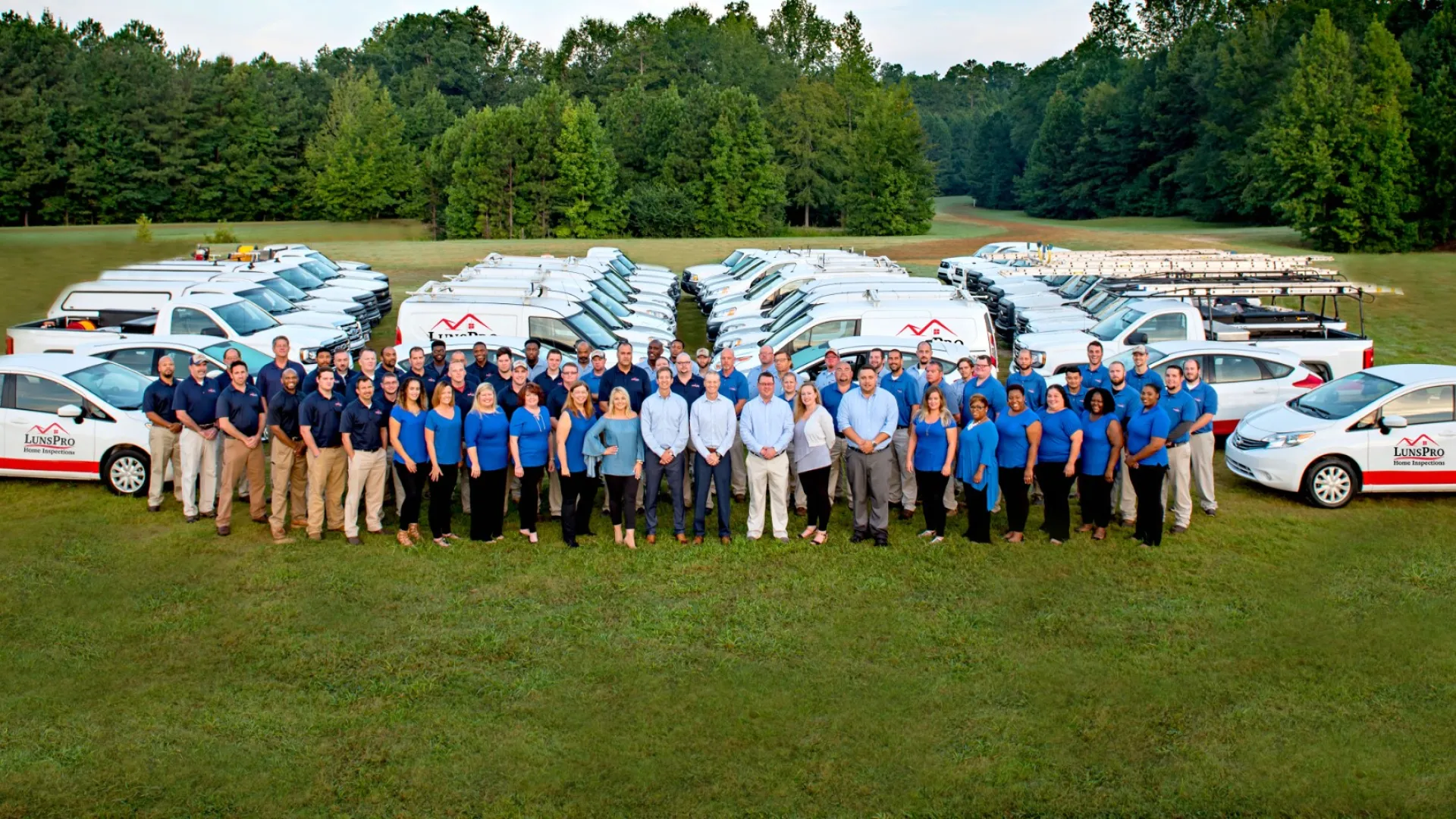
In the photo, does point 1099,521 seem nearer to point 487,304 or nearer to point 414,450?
point 414,450

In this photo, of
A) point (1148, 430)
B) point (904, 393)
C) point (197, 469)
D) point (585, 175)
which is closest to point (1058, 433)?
point (1148, 430)

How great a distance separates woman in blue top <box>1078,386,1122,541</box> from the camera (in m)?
11.0

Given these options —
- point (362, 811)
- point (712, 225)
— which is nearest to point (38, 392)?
point (362, 811)

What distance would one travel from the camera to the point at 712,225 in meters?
76.6

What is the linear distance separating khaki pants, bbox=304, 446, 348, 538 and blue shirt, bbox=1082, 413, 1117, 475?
6.99 meters

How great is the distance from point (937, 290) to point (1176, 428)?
33.1ft

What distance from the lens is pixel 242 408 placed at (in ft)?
37.3

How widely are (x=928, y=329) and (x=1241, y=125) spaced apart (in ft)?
226

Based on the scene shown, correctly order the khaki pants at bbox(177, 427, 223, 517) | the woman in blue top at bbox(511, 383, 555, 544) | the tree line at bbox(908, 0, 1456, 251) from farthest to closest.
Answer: the tree line at bbox(908, 0, 1456, 251) → the khaki pants at bbox(177, 427, 223, 517) → the woman in blue top at bbox(511, 383, 555, 544)

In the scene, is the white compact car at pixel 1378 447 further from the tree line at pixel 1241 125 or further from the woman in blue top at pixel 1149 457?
the tree line at pixel 1241 125

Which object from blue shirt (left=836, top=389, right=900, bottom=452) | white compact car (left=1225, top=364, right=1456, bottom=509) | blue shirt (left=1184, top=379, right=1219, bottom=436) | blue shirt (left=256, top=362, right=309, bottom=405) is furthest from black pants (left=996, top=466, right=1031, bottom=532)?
blue shirt (left=256, top=362, right=309, bottom=405)

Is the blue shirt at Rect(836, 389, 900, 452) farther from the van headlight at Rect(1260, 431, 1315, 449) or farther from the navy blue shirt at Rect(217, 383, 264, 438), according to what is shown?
the navy blue shirt at Rect(217, 383, 264, 438)

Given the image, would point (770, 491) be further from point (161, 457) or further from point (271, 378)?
point (161, 457)

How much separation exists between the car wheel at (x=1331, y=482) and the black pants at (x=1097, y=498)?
2.59m
